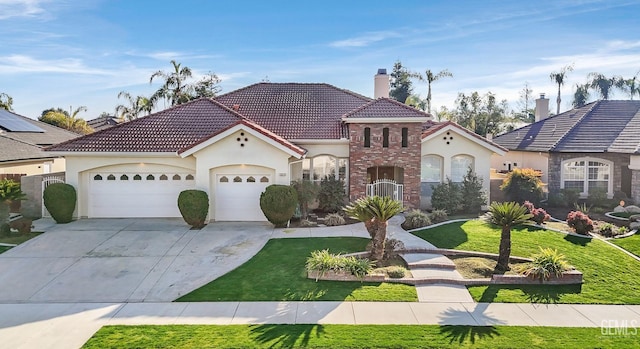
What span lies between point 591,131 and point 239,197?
2142 centimetres

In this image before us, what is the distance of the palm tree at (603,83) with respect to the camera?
5172 centimetres

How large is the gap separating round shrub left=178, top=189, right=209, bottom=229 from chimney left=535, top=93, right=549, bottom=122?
28218 millimetres

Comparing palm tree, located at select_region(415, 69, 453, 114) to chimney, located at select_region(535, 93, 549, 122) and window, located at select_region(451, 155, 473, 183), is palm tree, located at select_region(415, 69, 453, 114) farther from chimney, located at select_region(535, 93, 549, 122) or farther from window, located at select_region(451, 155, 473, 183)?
window, located at select_region(451, 155, 473, 183)

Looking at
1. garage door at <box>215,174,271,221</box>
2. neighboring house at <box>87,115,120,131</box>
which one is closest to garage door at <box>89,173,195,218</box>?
garage door at <box>215,174,271,221</box>

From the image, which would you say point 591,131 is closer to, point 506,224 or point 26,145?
point 506,224

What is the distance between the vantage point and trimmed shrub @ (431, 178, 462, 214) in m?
20.7

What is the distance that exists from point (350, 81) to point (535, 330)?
90.4ft

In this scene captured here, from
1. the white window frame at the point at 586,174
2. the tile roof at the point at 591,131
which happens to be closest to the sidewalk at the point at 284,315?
the white window frame at the point at 586,174

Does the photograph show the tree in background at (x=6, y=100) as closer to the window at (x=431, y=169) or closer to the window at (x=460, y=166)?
the window at (x=431, y=169)

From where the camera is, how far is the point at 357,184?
2130 cm

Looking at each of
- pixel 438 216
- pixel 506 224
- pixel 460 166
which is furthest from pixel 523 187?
pixel 506 224

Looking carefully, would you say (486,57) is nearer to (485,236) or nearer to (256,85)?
(485,236)

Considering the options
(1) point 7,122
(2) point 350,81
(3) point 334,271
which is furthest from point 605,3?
(1) point 7,122

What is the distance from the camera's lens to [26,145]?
25094 millimetres
